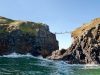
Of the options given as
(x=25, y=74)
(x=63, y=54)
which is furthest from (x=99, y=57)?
(x=25, y=74)

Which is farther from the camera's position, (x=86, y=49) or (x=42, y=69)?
(x=86, y=49)

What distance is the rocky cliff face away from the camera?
144000 mm

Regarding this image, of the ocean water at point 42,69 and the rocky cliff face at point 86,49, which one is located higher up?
the rocky cliff face at point 86,49

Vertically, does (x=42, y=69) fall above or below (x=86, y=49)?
below

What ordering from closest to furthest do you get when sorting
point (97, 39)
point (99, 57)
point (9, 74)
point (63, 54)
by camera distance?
point (9, 74) < point (99, 57) < point (97, 39) < point (63, 54)

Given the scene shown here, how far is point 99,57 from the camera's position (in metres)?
140

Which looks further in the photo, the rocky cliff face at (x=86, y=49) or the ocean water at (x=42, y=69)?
the rocky cliff face at (x=86, y=49)

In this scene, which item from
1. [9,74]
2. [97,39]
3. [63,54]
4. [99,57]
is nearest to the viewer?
[9,74]

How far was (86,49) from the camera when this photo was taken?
151125 mm

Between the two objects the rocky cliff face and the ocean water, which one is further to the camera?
the rocky cliff face

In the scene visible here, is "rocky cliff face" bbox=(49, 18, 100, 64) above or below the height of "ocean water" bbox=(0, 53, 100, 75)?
above

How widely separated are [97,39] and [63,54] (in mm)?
22085

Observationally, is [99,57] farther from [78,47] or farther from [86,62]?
[78,47]

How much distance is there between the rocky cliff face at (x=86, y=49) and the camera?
144000mm
